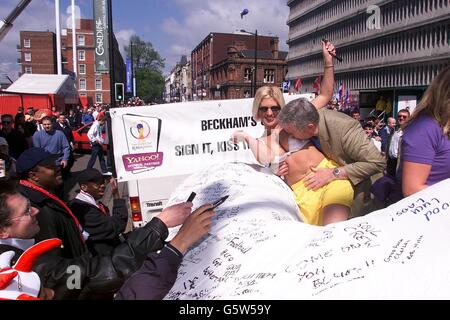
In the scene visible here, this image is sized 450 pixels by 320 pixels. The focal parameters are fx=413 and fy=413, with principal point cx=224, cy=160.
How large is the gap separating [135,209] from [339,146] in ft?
9.39

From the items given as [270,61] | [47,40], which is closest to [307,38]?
[270,61]

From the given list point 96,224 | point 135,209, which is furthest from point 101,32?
point 96,224

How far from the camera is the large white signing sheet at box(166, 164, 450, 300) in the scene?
3.81 ft

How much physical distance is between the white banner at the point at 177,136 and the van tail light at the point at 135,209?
→ 590 millimetres

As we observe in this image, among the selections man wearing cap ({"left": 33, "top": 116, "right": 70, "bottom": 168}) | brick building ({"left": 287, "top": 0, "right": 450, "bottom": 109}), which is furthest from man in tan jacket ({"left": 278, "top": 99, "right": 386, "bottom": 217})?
brick building ({"left": 287, "top": 0, "right": 450, "bottom": 109})

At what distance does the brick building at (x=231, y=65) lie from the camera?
18.2 metres

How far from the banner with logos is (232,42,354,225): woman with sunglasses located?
8060 mm

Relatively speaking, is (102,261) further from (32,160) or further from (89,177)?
(89,177)

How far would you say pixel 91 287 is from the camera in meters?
1.86

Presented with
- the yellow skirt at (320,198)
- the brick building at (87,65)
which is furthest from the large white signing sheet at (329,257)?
the brick building at (87,65)

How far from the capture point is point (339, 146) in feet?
9.27

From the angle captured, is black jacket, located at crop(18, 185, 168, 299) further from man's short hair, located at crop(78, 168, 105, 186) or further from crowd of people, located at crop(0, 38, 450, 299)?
man's short hair, located at crop(78, 168, 105, 186)

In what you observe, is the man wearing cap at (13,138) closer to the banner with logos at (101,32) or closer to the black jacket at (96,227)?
the banner with logos at (101,32)
